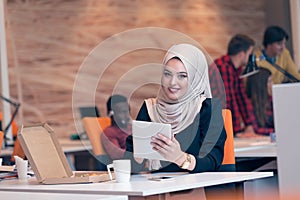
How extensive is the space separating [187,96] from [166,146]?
1.48ft

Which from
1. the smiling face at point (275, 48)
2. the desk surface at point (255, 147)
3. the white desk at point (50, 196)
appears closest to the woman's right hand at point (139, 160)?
the white desk at point (50, 196)

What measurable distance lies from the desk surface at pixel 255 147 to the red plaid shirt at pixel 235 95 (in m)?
0.47

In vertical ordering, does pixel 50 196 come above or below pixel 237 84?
below

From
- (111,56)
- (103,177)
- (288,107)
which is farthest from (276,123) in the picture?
(111,56)

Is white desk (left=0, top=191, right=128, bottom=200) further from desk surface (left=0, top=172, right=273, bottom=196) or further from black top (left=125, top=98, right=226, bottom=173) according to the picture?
black top (left=125, top=98, right=226, bottom=173)

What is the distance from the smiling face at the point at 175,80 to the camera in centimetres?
370

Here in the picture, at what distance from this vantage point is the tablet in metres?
3.38

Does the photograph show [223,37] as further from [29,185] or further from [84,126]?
[29,185]

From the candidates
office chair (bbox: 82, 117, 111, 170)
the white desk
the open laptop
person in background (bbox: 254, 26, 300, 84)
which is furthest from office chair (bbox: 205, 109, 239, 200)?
person in background (bbox: 254, 26, 300, 84)

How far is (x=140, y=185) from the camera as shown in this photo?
317cm

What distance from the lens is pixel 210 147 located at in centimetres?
378

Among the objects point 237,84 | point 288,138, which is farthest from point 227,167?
point 237,84

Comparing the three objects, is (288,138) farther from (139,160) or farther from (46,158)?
(46,158)

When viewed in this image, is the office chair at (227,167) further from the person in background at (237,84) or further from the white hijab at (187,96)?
the person in background at (237,84)
